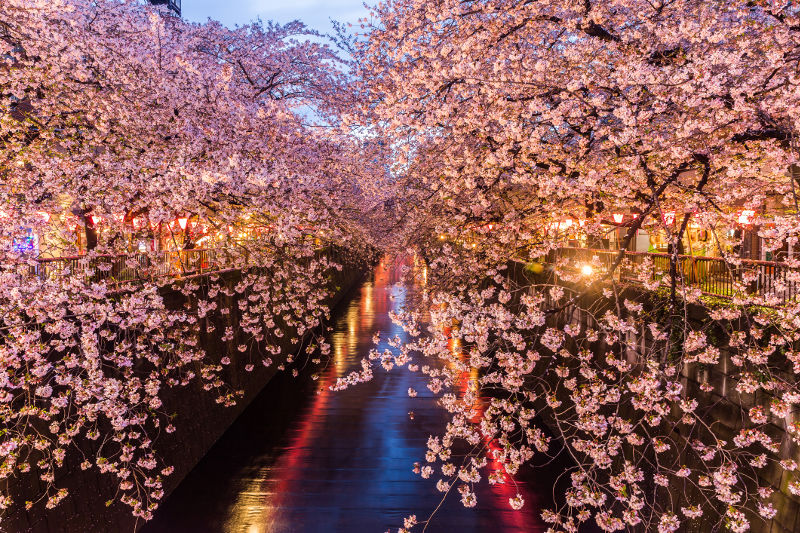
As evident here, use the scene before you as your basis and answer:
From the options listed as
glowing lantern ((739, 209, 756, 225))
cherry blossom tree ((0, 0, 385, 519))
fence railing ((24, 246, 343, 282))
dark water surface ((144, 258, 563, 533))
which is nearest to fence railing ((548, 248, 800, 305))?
A: glowing lantern ((739, 209, 756, 225))

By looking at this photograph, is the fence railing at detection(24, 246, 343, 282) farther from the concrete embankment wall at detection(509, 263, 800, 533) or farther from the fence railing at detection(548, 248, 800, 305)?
the fence railing at detection(548, 248, 800, 305)

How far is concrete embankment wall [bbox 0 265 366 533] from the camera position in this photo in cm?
648

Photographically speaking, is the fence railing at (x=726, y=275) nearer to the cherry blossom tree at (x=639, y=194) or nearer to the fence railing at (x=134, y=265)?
the cherry blossom tree at (x=639, y=194)

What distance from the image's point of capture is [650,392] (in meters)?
5.64

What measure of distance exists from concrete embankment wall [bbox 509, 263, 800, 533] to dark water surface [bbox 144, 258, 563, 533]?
413cm

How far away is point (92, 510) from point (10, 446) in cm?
269

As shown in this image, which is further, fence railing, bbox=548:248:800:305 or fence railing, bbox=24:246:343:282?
fence railing, bbox=24:246:343:282

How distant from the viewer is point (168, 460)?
418 inches

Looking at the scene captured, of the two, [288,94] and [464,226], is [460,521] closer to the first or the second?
[464,226]

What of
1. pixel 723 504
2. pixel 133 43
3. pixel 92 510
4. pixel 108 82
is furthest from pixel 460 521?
pixel 133 43

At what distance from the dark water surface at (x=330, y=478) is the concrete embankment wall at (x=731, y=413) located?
4129 millimetres

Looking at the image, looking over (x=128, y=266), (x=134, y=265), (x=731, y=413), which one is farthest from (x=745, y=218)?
(x=128, y=266)

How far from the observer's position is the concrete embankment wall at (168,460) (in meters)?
6.48

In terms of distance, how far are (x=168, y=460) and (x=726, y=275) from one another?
11.2 meters
